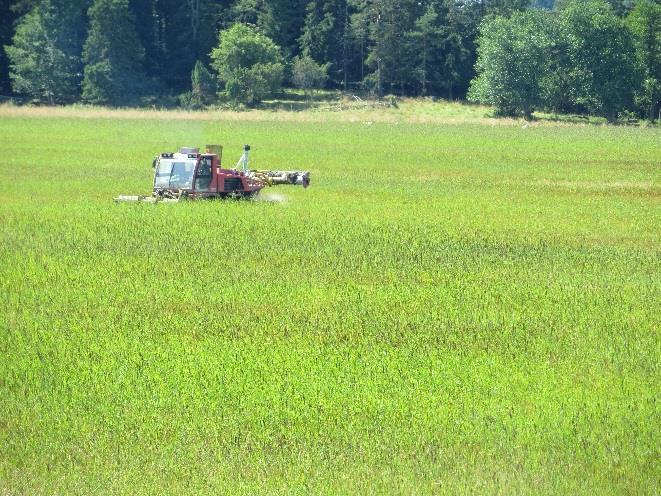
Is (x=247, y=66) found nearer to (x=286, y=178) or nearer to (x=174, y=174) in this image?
(x=286, y=178)

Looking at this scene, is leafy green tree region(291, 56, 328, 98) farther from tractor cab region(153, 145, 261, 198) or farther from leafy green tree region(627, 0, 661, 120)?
tractor cab region(153, 145, 261, 198)

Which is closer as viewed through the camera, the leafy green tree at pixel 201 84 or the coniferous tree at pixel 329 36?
the leafy green tree at pixel 201 84

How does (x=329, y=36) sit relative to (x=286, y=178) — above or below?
above

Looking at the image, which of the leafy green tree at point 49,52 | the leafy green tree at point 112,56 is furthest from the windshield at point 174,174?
the leafy green tree at point 49,52

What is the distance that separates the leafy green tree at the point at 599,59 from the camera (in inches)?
3816

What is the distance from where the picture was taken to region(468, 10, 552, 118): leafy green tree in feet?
321

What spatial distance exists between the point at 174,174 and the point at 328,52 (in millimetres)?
81928

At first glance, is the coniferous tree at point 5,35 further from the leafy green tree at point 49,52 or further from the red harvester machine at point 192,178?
the red harvester machine at point 192,178

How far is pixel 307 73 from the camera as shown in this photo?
104 meters

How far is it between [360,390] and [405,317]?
407 cm

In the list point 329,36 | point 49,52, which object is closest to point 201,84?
point 49,52

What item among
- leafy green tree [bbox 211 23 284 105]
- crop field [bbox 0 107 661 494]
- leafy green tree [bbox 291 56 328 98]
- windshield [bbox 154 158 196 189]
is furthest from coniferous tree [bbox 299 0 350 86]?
windshield [bbox 154 158 196 189]

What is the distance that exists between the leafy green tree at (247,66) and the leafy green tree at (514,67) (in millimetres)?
16786

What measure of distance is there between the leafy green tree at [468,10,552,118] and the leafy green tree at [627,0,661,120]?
7.58 meters
